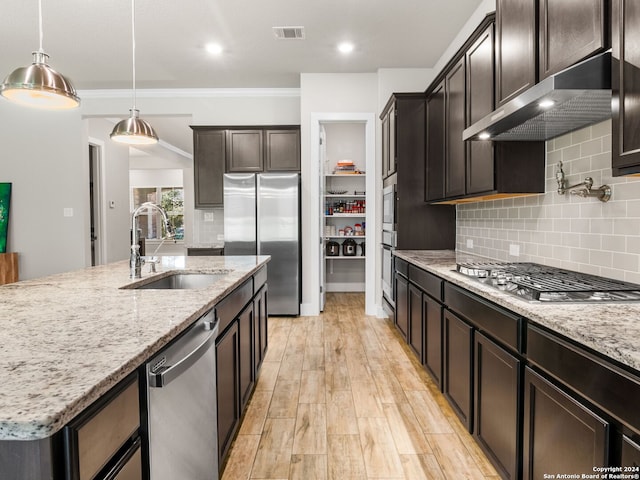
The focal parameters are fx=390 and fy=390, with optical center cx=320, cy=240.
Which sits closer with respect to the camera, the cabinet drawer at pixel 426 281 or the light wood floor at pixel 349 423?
the light wood floor at pixel 349 423

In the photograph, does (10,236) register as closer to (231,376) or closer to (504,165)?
(231,376)

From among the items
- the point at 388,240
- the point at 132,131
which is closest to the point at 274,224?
the point at 388,240

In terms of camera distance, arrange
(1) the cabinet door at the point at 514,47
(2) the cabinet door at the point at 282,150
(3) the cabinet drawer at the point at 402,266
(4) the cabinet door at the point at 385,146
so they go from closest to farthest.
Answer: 1. (1) the cabinet door at the point at 514,47
2. (3) the cabinet drawer at the point at 402,266
3. (4) the cabinet door at the point at 385,146
4. (2) the cabinet door at the point at 282,150

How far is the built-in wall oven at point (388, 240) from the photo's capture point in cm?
391

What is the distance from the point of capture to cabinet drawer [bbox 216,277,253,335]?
1735mm

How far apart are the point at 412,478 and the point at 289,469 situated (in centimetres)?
57

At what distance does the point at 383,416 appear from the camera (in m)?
2.32

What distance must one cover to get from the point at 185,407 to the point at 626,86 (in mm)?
1769

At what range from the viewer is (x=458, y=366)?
6.88ft

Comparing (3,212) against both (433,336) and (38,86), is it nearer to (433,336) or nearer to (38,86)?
(38,86)

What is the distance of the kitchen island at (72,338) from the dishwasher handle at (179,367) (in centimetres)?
6

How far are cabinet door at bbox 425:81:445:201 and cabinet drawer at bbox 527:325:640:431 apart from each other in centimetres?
230

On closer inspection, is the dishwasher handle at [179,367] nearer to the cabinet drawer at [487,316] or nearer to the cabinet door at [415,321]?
the cabinet drawer at [487,316]

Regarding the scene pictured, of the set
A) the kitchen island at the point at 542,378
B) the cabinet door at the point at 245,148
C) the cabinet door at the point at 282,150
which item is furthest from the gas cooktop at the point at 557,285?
A: the cabinet door at the point at 245,148
